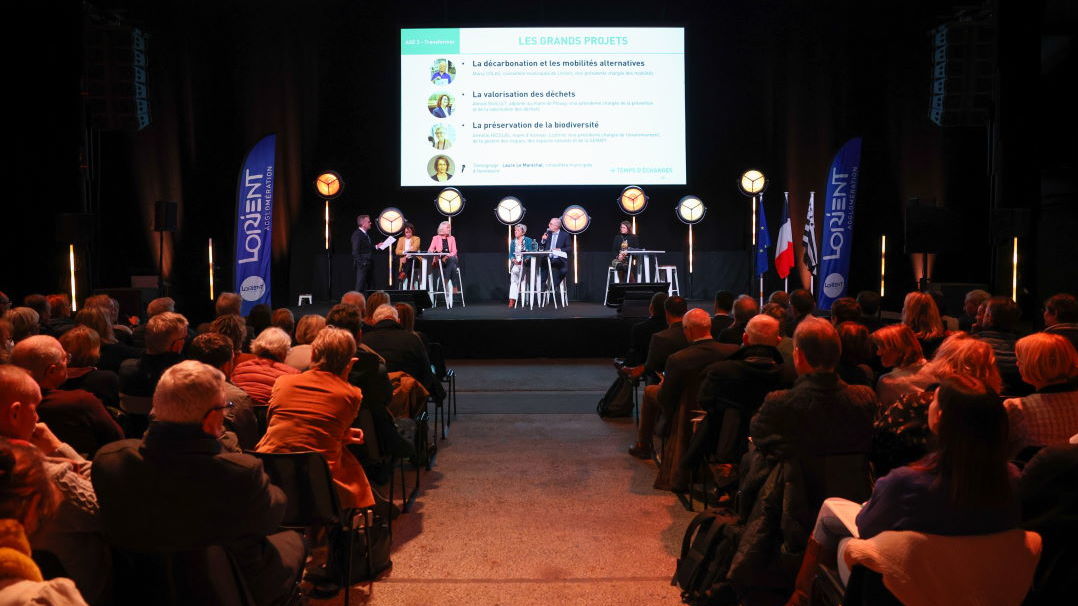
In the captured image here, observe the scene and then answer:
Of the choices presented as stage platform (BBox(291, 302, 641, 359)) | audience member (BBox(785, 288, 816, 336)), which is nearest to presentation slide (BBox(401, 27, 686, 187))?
stage platform (BBox(291, 302, 641, 359))

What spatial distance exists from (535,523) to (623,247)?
7.68m

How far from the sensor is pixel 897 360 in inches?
144

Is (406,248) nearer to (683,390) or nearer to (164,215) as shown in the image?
(164,215)

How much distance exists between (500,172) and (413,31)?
7.40 ft

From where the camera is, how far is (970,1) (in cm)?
908

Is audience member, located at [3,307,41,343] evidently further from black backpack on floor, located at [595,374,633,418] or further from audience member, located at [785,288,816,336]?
audience member, located at [785,288,816,336]

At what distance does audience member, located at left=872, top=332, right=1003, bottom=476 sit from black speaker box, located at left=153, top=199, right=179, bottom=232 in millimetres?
7684

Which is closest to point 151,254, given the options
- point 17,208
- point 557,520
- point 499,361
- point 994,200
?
point 17,208

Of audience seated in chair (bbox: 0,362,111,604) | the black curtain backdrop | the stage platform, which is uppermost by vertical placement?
the black curtain backdrop

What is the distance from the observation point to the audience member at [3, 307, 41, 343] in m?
4.42

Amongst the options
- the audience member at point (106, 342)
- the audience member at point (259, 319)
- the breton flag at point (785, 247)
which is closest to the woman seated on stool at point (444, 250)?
the breton flag at point (785, 247)

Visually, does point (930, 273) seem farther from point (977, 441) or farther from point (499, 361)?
point (977, 441)

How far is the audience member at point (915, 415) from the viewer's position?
8.03 feet

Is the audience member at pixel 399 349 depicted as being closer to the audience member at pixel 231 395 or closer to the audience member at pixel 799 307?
the audience member at pixel 231 395
